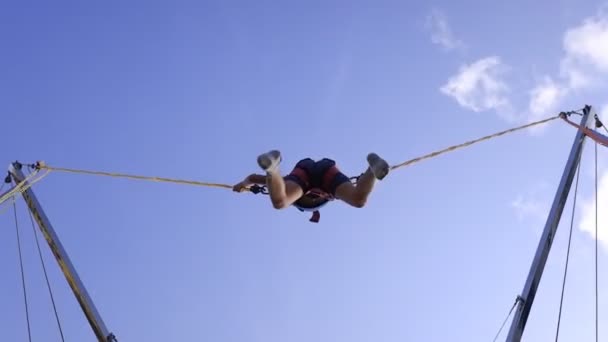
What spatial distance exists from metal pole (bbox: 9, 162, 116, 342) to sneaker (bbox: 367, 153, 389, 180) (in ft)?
12.0

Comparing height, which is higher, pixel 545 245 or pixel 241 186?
pixel 241 186

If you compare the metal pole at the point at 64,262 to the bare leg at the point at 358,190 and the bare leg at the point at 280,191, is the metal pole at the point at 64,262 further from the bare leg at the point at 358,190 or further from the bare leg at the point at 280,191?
the bare leg at the point at 358,190

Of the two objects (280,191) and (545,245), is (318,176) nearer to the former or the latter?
(280,191)

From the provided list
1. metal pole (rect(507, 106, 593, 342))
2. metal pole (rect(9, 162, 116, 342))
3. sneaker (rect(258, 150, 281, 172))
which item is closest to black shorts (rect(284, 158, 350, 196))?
sneaker (rect(258, 150, 281, 172))

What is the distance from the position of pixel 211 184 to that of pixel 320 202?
1.58m

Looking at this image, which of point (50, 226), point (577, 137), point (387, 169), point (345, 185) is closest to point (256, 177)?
point (345, 185)

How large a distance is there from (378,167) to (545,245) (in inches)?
96.2

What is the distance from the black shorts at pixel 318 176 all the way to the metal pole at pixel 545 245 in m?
2.33

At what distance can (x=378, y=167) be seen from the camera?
7375 mm

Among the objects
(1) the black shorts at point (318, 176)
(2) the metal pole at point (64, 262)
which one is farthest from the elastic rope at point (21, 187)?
(1) the black shorts at point (318, 176)

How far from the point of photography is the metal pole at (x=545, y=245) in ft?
24.5

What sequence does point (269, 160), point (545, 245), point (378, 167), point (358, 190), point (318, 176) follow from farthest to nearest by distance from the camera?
1. point (318, 176)
2. point (545, 245)
3. point (358, 190)
4. point (378, 167)
5. point (269, 160)

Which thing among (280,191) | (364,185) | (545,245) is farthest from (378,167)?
(545,245)

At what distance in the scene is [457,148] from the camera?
1095 centimetres
